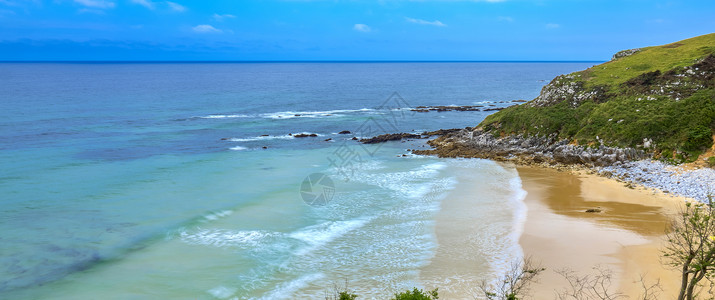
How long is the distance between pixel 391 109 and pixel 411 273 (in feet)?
209

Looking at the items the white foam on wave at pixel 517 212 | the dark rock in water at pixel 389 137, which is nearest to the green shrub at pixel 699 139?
the white foam on wave at pixel 517 212

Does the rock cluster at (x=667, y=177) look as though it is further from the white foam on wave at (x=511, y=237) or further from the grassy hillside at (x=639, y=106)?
the white foam on wave at (x=511, y=237)

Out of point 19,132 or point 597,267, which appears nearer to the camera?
point 597,267

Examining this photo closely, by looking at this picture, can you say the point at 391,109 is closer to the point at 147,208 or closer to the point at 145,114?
the point at 145,114

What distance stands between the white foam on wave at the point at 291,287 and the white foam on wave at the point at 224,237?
15.5ft

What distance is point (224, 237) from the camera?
83.3 ft

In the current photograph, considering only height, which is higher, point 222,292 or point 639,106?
point 639,106

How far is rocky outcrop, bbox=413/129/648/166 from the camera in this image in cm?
3756

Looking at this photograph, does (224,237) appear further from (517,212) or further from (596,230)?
(596,230)

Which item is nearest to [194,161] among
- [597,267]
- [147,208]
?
[147,208]

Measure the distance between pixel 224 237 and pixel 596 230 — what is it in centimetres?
1888

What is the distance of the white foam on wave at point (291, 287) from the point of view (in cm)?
1909

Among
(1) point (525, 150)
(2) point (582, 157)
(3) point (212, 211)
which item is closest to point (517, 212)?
(2) point (582, 157)

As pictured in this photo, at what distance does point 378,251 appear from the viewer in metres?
23.0
